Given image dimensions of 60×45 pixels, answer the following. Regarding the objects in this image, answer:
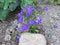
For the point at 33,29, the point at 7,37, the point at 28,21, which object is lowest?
the point at 7,37

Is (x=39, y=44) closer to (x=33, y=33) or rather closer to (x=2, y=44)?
(x=33, y=33)

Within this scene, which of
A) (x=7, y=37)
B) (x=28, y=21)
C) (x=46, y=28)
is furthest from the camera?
(x=46, y=28)

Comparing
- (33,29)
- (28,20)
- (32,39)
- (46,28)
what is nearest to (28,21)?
(28,20)

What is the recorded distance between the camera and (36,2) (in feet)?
12.3

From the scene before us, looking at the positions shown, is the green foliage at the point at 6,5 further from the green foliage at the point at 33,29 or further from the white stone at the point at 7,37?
the green foliage at the point at 33,29

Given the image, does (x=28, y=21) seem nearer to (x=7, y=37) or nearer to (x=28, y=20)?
(x=28, y=20)

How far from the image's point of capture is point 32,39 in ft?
8.94

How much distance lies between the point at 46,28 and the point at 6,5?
2.20ft

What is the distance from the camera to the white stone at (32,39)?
8.85ft

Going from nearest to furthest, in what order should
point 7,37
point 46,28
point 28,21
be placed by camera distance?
point 28,21, point 7,37, point 46,28

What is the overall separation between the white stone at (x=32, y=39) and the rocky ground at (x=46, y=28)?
0.58 ft

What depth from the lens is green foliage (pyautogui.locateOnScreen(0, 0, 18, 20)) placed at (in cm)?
318

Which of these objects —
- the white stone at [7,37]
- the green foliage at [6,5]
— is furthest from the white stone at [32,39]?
the green foliage at [6,5]

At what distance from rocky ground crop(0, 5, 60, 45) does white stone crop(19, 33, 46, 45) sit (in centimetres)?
18
